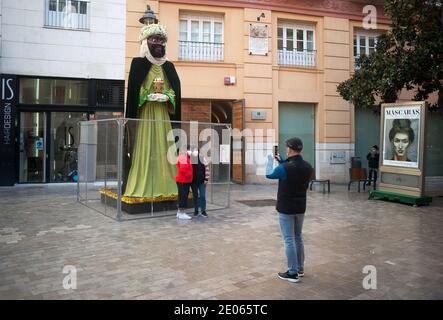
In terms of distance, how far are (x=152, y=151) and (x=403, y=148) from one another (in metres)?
6.99

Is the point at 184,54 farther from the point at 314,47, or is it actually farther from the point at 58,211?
the point at 58,211

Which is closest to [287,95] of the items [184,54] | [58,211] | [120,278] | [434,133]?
[184,54]

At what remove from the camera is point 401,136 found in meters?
11.8

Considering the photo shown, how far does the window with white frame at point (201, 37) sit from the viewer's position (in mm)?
15970

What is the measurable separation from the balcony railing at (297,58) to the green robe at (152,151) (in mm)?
8321

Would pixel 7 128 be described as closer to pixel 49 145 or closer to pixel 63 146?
pixel 49 145

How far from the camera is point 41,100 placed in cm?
1484

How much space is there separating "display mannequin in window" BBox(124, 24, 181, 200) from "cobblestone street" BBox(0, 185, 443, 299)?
103 cm

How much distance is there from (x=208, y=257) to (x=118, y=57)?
36.9 ft

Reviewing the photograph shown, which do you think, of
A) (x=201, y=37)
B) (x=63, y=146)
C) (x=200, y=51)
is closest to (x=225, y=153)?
(x=200, y=51)

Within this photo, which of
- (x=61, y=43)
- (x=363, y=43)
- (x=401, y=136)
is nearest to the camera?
(x=401, y=136)

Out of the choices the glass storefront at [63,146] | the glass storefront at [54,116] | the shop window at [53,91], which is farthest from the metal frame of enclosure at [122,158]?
the shop window at [53,91]

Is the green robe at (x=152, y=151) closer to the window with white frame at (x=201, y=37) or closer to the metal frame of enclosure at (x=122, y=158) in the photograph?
the metal frame of enclosure at (x=122, y=158)
